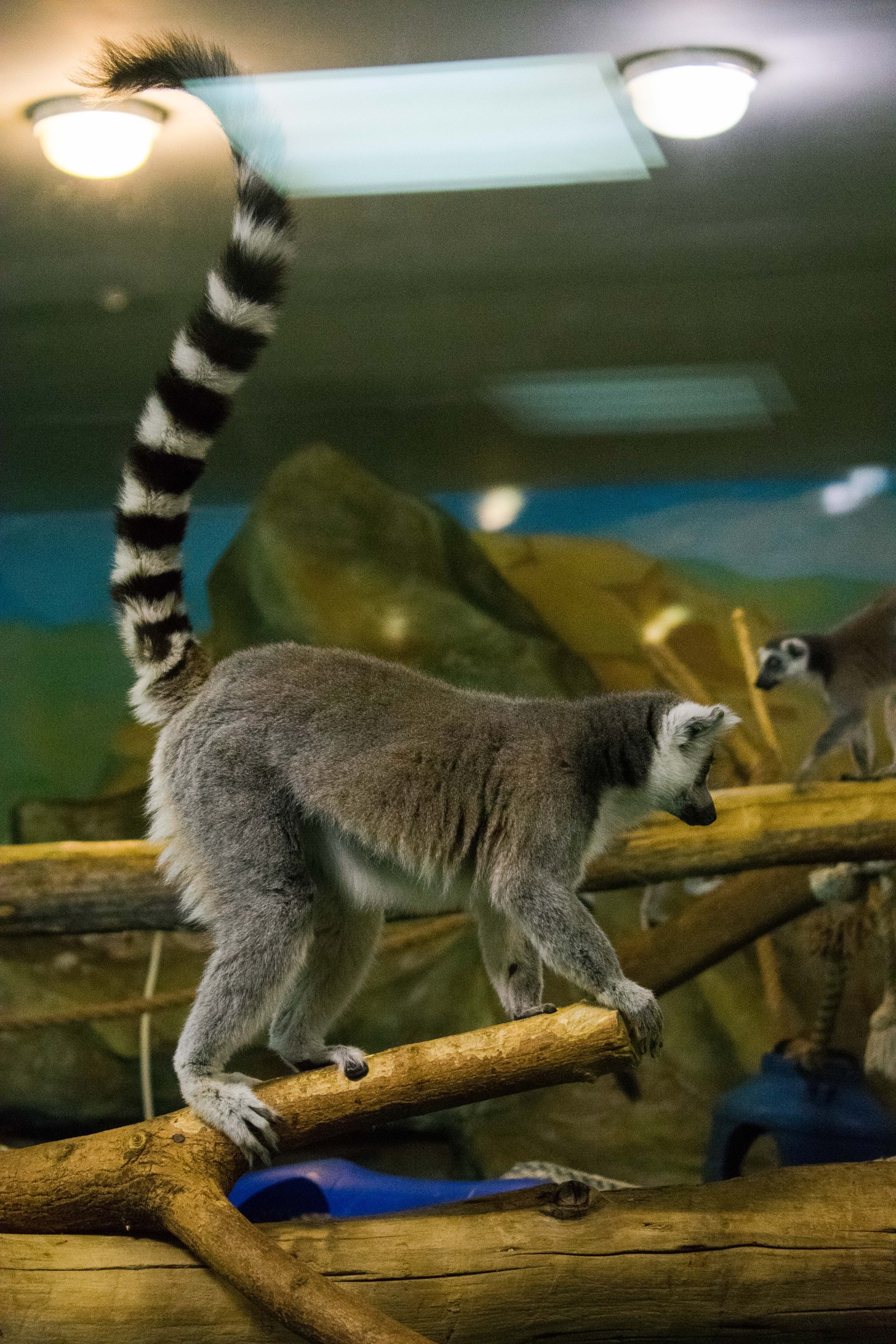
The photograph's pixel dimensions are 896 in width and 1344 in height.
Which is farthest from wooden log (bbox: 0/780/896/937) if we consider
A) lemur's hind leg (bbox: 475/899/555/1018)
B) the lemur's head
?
the lemur's head

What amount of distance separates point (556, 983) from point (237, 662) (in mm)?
2401

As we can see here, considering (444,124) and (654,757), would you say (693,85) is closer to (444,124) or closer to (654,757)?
(444,124)

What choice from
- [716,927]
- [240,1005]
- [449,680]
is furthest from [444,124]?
[716,927]

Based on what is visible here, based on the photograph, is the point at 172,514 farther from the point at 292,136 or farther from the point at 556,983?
the point at 556,983

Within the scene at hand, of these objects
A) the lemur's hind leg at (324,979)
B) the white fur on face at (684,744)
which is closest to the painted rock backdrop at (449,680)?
the lemur's hind leg at (324,979)

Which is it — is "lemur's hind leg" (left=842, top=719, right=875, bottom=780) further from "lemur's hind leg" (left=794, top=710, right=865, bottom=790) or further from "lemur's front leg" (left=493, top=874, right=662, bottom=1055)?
"lemur's front leg" (left=493, top=874, right=662, bottom=1055)

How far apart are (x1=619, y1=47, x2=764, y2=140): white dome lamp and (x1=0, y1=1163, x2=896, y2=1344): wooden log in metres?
3.14

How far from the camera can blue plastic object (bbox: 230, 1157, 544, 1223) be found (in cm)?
338

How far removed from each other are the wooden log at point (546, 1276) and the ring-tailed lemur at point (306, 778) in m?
0.32

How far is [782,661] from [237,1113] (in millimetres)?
3013

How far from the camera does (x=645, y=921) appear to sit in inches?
176

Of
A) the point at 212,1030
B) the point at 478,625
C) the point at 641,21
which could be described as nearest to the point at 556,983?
the point at 478,625

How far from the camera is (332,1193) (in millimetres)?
3445

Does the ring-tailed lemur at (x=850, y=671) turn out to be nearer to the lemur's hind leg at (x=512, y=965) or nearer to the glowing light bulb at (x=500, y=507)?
the glowing light bulb at (x=500, y=507)
